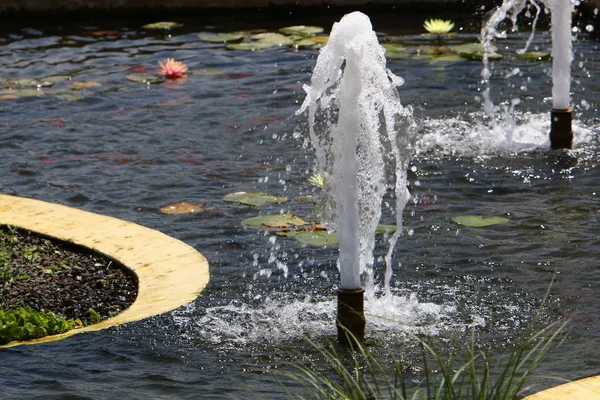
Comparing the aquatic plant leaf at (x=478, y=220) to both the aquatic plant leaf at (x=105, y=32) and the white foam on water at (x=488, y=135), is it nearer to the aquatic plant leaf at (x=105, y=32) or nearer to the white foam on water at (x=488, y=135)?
the white foam on water at (x=488, y=135)

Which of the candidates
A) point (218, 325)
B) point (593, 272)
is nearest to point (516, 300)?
point (593, 272)

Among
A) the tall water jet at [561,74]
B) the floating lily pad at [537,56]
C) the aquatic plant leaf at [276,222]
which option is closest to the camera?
the aquatic plant leaf at [276,222]

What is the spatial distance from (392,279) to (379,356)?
3.43ft

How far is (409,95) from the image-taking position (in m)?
9.37

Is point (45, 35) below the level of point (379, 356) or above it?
above

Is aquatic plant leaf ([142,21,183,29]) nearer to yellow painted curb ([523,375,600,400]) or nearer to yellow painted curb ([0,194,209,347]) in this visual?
yellow painted curb ([0,194,209,347])

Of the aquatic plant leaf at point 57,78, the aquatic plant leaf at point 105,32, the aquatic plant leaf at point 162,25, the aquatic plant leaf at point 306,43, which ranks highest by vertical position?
the aquatic plant leaf at point 162,25

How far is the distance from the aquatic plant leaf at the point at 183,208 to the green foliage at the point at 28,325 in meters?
1.82

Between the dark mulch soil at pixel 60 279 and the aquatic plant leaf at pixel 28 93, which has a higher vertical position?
the aquatic plant leaf at pixel 28 93

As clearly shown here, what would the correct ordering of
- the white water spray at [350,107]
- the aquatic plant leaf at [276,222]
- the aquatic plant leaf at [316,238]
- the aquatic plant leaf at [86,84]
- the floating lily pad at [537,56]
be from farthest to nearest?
the floating lily pad at [537,56]
the aquatic plant leaf at [86,84]
the aquatic plant leaf at [276,222]
the aquatic plant leaf at [316,238]
the white water spray at [350,107]

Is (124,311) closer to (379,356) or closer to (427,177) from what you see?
(379,356)

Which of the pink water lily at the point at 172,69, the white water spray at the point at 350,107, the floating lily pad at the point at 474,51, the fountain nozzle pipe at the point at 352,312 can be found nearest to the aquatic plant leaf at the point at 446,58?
the floating lily pad at the point at 474,51

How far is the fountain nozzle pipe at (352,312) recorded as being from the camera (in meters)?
4.40

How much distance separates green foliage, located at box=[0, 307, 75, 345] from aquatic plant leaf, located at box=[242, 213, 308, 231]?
169cm
